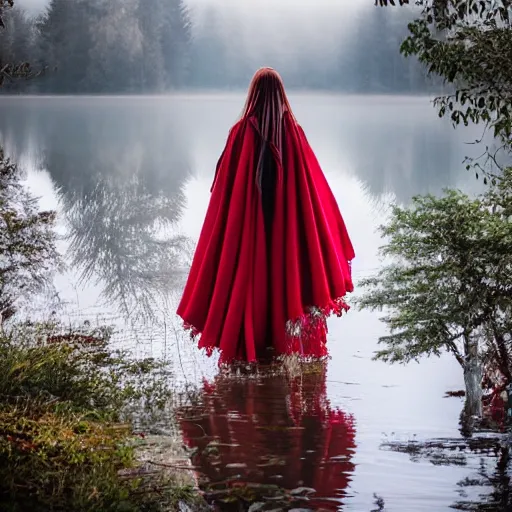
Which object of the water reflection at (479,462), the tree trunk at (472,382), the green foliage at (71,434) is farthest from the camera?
the tree trunk at (472,382)

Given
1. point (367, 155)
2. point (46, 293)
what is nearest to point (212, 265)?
point (46, 293)

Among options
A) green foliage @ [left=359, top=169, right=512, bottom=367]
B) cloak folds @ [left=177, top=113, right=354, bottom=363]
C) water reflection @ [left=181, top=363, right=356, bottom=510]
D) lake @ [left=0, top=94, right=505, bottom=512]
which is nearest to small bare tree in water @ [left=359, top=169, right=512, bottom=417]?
green foliage @ [left=359, top=169, right=512, bottom=367]

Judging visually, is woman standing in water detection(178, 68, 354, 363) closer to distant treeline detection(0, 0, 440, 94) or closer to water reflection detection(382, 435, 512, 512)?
water reflection detection(382, 435, 512, 512)

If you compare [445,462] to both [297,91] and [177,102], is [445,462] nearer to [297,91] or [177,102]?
[297,91]

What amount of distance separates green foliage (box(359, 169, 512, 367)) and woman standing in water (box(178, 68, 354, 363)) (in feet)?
2.97

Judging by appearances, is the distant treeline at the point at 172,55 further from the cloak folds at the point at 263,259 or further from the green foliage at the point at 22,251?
the cloak folds at the point at 263,259

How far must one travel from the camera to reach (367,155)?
1325cm

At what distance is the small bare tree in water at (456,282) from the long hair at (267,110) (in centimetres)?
113

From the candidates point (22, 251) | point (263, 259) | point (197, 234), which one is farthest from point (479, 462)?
point (197, 234)

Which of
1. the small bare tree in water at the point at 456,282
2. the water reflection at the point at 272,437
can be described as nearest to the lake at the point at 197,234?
the water reflection at the point at 272,437

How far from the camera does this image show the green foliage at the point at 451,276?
4.60 meters

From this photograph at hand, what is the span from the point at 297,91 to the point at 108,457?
9.61 metres

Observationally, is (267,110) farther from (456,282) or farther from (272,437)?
(456,282)

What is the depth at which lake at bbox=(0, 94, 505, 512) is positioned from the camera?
10.3 feet
